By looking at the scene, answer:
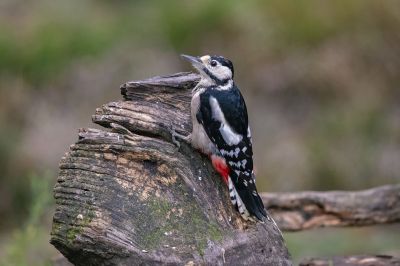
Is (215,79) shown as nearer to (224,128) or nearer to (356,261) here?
(224,128)

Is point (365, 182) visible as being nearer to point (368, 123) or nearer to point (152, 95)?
point (368, 123)

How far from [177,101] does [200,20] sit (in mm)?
5642

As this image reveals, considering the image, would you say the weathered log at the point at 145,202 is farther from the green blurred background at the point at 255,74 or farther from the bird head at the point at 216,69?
the green blurred background at the point at 255,74

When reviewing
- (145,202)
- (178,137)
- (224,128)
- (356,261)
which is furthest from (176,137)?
(356,261)

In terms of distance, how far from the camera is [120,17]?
1120 centimetres

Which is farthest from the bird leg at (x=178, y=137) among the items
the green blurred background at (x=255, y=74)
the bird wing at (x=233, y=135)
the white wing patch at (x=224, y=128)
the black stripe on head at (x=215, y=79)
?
the green blurred background at (x=255, y=74)

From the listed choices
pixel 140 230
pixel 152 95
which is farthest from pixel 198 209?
pixel 152 95

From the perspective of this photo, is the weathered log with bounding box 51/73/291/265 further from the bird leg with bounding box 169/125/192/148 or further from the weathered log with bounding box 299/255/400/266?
the weathered log with bounding box 299/255/400/266

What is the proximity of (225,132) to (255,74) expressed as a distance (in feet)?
17.9

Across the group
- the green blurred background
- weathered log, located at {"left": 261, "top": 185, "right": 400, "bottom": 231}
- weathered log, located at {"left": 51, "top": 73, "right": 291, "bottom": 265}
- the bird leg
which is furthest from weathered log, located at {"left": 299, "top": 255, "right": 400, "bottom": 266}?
the green blurred background

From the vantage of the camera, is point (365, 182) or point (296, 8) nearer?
point (365, 182)

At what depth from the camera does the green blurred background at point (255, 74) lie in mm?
9648


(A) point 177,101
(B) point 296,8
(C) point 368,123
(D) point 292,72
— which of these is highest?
(B) point 296,8

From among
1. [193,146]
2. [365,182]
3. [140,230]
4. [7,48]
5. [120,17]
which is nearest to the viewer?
[140,230]
